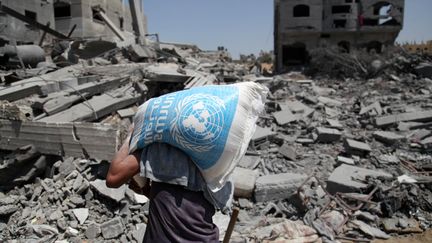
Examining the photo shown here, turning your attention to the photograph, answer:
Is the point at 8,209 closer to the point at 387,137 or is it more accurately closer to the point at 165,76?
the point at 165,76

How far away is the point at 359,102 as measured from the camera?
1112 cm

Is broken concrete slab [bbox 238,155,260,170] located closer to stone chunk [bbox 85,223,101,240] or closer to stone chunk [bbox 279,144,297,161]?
stone chunk [bbox 279,144,297,161]

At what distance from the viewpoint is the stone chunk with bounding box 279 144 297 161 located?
6.44m

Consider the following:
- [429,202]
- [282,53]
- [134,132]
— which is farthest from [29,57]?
[282,53]

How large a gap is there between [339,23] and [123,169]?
82.6 ft

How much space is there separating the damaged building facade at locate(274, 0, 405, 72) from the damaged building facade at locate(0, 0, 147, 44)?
10.7 metres

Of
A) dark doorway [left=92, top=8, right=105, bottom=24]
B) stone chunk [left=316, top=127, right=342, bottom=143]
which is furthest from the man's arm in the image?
dark doorway [left=92, top=8, right=105, bottom=24]

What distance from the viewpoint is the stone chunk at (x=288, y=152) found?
644cm

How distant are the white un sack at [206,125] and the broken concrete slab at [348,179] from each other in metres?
3.84

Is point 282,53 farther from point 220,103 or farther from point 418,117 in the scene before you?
point 220,103

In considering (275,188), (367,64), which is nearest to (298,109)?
(275,188)

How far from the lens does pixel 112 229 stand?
12.5 feet

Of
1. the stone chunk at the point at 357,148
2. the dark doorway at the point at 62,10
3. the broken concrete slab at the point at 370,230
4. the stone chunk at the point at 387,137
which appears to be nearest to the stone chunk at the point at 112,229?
the broken concrete slab at the point at 370,230

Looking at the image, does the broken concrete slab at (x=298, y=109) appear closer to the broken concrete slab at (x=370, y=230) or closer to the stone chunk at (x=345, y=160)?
the stone chunk at (x=345, y=160)
